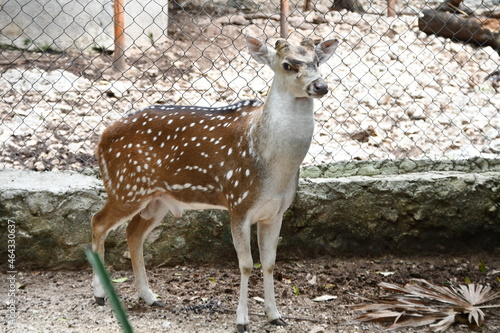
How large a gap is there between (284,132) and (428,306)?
141 cm

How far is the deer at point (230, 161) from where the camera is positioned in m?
3.94

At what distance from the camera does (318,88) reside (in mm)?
3705

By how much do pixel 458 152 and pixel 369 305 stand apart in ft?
8.68

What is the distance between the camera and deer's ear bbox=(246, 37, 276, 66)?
405cm

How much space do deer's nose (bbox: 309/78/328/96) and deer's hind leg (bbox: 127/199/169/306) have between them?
4.75ft

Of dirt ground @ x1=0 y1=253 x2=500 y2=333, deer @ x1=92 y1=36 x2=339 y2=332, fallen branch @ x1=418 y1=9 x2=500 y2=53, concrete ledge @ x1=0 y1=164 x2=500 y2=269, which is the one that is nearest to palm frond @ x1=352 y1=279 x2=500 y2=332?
dirt ground @ x1=0 y1=253 x2=500 y2=333

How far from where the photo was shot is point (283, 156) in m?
3.95

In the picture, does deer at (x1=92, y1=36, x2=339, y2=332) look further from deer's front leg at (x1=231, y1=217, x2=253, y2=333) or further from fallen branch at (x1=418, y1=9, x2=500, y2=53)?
fallen branch at (x1=418, y1=9, x2=500, y2=53)

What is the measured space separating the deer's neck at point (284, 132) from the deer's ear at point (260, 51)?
0.17 meters

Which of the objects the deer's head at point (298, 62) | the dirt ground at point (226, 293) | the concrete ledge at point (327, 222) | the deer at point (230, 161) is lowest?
the dirt ground at point (226, 293)

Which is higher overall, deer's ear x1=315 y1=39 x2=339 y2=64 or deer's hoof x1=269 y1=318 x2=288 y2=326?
deer's ear x1=315 y1=39 x2=339 y2=64

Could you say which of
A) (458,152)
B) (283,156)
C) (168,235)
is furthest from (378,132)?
(283,156)

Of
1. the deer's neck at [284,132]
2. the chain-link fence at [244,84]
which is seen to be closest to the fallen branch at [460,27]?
the chain-link fence at [244,84]

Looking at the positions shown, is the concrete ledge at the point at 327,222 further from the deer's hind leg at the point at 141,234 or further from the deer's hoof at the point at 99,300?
the deer's hoof at the point at 99,300
